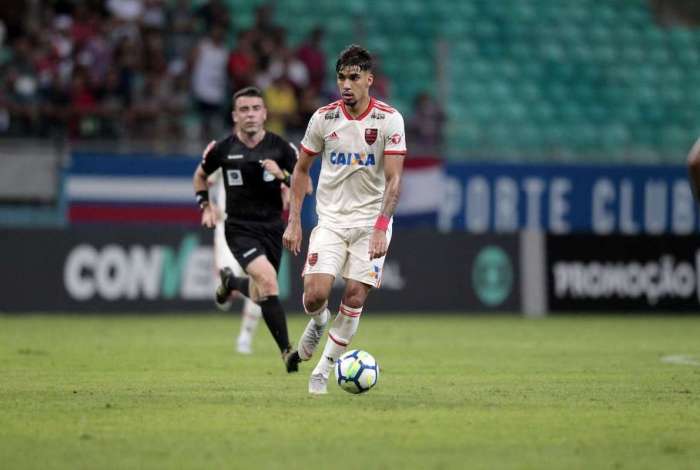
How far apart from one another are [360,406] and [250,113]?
410cm

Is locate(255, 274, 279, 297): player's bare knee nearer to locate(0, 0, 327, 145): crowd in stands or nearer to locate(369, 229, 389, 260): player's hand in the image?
locate(369, 229, 389, 260): player's hand

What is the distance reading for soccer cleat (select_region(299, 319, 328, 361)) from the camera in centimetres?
1025

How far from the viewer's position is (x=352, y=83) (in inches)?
379

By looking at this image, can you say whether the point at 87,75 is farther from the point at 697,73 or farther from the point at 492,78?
the point at 697,73

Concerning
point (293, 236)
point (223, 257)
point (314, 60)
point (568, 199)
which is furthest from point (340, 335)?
point (568, 199)

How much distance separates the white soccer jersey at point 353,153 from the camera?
9.77m

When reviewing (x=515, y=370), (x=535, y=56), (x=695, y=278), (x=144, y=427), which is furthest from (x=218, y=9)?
(x=144, y=427)

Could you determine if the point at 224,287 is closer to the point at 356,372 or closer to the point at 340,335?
the point at 340,335

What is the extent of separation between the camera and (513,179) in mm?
23203

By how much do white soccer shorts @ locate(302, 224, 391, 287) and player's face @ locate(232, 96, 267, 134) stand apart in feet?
8.92

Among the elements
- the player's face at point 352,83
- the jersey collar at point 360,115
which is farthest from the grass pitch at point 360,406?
the player's face at point 352,83

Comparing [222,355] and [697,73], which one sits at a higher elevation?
[697,73]

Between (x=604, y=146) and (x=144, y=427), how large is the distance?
58.9 ft

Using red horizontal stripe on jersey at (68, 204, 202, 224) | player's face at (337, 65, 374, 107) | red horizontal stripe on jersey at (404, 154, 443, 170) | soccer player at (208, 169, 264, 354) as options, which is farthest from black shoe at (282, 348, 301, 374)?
red horizontal stripe on jersey at (404, 154, 443, 170)
